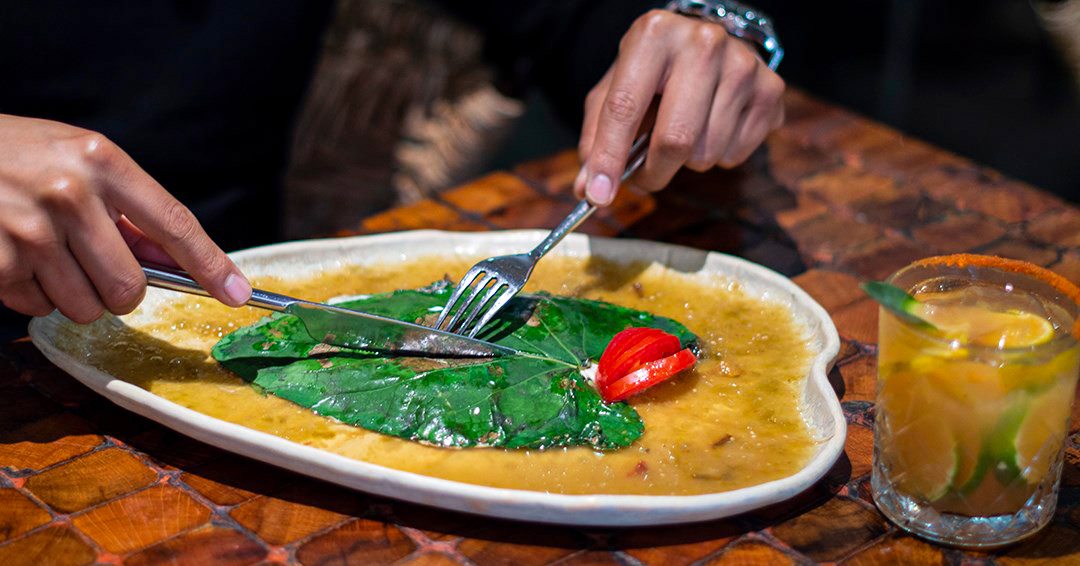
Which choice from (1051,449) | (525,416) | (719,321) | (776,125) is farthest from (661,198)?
(1051,449)

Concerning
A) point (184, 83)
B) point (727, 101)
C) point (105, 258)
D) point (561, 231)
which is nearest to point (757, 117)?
point (727, 101)

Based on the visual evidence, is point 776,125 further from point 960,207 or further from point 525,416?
point 525,416

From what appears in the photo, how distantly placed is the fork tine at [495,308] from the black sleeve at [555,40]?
717mm

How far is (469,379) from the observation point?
1037 mm

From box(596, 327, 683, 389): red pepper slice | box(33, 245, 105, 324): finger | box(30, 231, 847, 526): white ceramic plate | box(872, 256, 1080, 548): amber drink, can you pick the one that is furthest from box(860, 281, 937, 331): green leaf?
box(33, 245, 105, 324): finger

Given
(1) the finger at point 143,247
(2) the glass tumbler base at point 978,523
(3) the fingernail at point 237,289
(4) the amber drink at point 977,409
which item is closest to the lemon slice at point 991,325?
(4) the amber drink at point 977,409

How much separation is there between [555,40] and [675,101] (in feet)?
2.20

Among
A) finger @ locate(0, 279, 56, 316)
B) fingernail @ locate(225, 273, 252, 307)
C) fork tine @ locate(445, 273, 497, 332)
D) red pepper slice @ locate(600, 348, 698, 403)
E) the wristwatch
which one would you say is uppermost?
the wristwatch

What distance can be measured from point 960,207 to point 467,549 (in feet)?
3.36

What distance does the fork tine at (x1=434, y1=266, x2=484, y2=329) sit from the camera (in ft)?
3.69

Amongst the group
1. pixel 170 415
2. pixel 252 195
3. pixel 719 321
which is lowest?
pixel 252 195

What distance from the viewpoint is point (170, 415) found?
3.21 ft

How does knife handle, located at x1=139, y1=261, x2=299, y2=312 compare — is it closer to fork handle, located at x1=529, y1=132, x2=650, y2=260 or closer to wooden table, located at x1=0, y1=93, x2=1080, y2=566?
wooden table, located at x1=0, y1=93, x2=1080, y2=566

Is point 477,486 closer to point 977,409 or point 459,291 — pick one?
point 459,291
